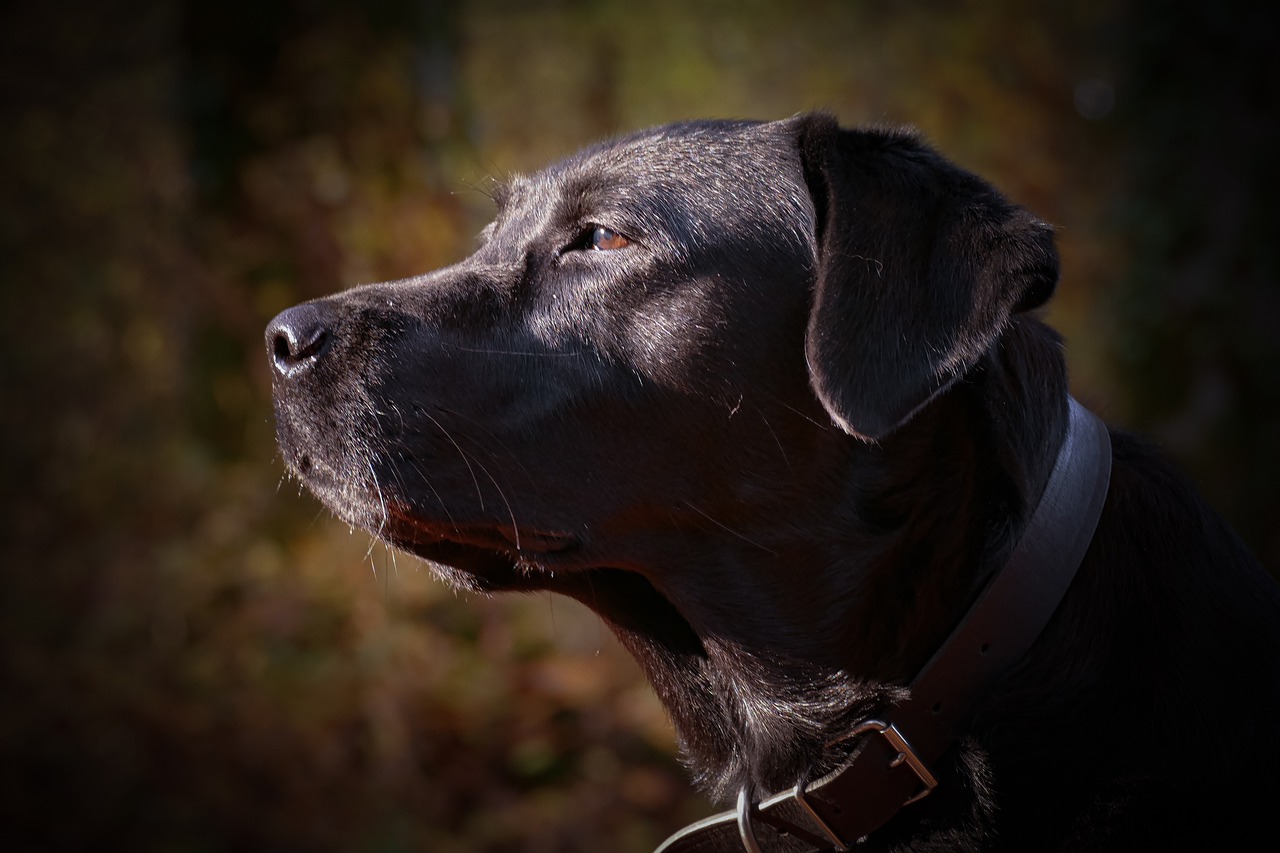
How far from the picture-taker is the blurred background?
19.6 ft

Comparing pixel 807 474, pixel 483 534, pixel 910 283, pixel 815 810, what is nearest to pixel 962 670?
pixel 815 810

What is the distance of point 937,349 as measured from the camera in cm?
218

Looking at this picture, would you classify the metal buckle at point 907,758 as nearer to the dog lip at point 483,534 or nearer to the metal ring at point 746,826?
the metal ring at point 746,826

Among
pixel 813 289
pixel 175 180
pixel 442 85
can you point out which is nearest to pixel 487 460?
pixel 813 289

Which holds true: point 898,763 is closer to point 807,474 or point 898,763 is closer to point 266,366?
point 807,474

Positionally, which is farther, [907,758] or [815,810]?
[815,810]

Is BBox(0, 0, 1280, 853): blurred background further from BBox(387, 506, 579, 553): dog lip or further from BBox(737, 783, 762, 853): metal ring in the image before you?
BBox(737, 783, 762, 853): metal ring

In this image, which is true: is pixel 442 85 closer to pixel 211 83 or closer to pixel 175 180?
pixel 211 83

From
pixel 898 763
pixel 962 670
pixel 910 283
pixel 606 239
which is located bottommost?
pixel 898 763

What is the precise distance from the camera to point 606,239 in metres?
2.59

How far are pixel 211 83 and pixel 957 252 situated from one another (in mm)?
6186

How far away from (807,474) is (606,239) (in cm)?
70

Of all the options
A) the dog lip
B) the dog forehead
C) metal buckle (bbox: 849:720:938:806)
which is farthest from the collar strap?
the dog forehead

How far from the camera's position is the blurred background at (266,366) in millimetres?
5988
